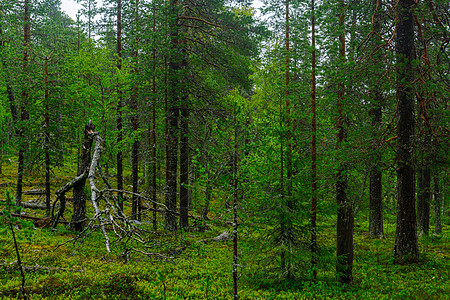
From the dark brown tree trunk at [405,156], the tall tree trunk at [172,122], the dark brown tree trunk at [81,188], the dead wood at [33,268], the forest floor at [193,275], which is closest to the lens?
the forest floor at [193,275]

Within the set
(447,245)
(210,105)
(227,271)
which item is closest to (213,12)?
(210,105)

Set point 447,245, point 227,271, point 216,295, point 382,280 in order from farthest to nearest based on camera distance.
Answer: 1. point 447,245
2. point 227,271
3. point 382,280
4. point 216,295

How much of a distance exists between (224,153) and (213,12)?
454 inches

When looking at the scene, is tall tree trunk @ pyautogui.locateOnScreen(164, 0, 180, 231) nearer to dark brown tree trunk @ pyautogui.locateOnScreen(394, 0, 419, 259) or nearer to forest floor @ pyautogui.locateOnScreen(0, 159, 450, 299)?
forest floor @ pyautogui.locateOnScreen(0, 159, 450, 299)

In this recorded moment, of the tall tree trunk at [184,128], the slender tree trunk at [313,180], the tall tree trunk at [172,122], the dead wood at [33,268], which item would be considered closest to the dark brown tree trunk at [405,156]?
the slender tree trunk at [313,180]

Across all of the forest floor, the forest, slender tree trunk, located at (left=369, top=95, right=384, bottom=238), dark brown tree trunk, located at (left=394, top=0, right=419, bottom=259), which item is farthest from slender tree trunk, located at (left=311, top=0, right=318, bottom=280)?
slender tree trunk, located at (left=369, top=95, right=384, bottom=238)

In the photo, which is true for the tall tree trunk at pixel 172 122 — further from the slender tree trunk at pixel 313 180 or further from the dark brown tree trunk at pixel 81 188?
the slender tree trunk at pixel 313 180

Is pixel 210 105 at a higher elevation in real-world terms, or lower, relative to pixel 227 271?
higher

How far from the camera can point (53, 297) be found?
5.63 meters

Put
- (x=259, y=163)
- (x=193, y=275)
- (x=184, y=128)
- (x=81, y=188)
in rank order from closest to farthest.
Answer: (x=259, y=163), (x=193, y=275), (x=81, y=188), (x=184, y=128)

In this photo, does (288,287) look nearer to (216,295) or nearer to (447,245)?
(216,295)

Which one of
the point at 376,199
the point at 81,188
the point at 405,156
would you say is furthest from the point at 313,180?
the point at 376,199

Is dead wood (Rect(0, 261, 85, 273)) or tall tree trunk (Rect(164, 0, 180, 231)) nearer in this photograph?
dead wood (Rect(0, 261, 85, 273))

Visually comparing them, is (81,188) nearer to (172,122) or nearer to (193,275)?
(193,275)
